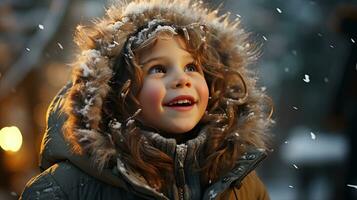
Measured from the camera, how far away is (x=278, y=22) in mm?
22391

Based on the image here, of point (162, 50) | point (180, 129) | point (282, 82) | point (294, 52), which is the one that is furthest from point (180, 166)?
point (282, 82)

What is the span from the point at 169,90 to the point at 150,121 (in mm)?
152

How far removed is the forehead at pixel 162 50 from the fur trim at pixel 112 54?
10 cm

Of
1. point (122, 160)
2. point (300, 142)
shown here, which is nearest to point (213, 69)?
point (122, 160)

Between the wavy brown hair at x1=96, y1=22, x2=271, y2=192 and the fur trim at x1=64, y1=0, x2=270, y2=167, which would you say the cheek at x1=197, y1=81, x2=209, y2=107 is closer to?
the wavy brown hair at x1=96, y1=22, x2=271, y2=192

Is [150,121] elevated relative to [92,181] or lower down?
elevated

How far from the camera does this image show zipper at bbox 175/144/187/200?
4.07 metres

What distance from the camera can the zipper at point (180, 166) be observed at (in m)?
4.07

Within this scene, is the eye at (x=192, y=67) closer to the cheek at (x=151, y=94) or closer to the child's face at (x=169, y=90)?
the child's face at (x=169, y=90)

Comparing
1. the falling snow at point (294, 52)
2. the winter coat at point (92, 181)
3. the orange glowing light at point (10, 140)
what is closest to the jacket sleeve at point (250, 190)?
the winter coat at point (92, 181)

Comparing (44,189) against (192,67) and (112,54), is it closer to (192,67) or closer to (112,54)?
(112,54)

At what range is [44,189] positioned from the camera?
13.6 feet

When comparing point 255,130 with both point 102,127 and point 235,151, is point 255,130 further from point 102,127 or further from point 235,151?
point 102,127

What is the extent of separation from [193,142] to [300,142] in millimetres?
15993
